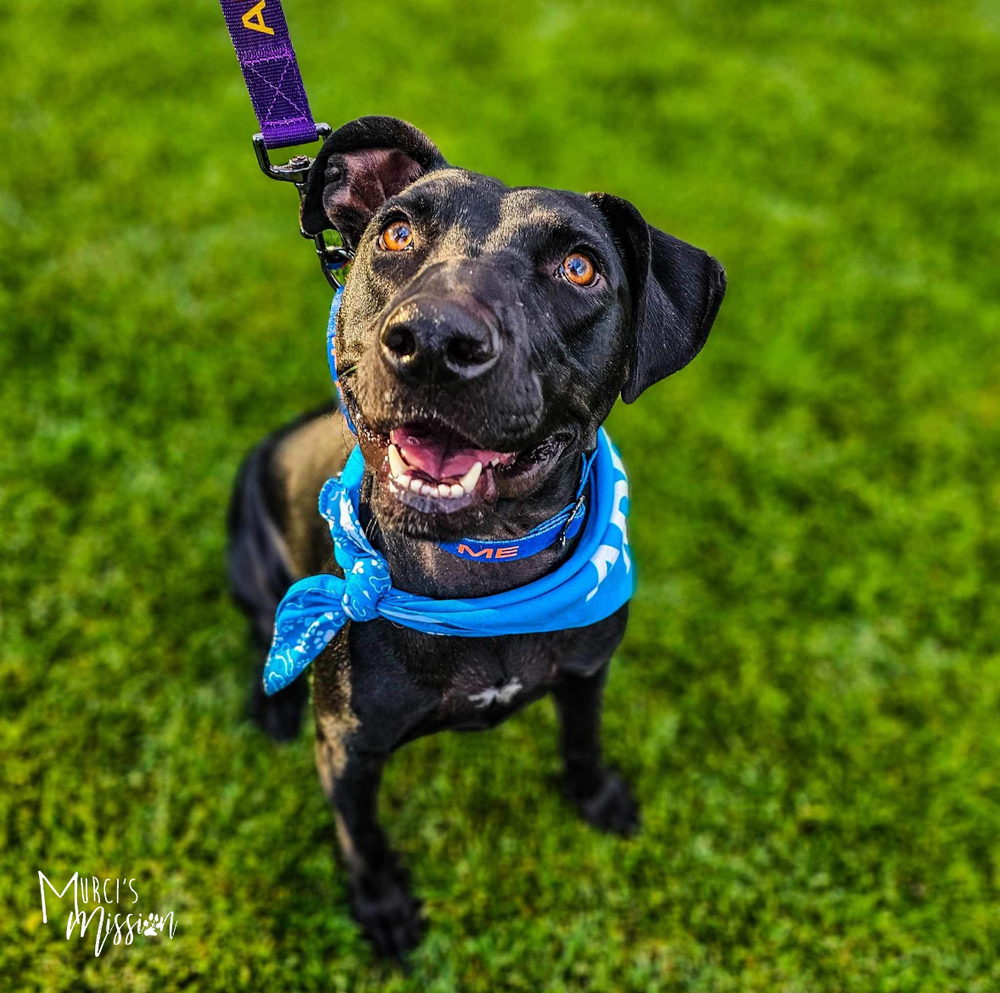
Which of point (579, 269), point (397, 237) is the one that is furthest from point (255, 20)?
point (579, 269)

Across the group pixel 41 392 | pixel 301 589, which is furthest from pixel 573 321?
pixel 41 392

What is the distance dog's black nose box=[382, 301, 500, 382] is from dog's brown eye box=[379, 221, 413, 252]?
0.49 m

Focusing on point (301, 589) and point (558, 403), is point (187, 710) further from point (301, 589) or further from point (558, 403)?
point (558, 403)

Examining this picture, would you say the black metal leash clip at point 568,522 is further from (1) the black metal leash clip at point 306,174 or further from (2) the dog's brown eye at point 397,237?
(1) the black metal leash clip at point 306,174

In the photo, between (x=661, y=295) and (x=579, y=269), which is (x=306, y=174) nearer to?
(x=579, y=269)

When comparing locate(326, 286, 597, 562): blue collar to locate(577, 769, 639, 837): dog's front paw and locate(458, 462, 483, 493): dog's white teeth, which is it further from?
locate(577, 769, 639, 837): dog's front paw

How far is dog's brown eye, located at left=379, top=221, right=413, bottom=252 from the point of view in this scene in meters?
2.38

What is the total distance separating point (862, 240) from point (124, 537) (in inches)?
221

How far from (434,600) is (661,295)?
1146 millimetres

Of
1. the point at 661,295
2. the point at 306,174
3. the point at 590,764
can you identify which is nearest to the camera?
the point at 661,295

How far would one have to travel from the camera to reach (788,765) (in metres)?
3.89

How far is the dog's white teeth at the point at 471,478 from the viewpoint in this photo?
2.16 meters

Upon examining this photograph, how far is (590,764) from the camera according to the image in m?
3.51

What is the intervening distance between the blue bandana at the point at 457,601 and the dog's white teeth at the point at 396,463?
36 centimetres
